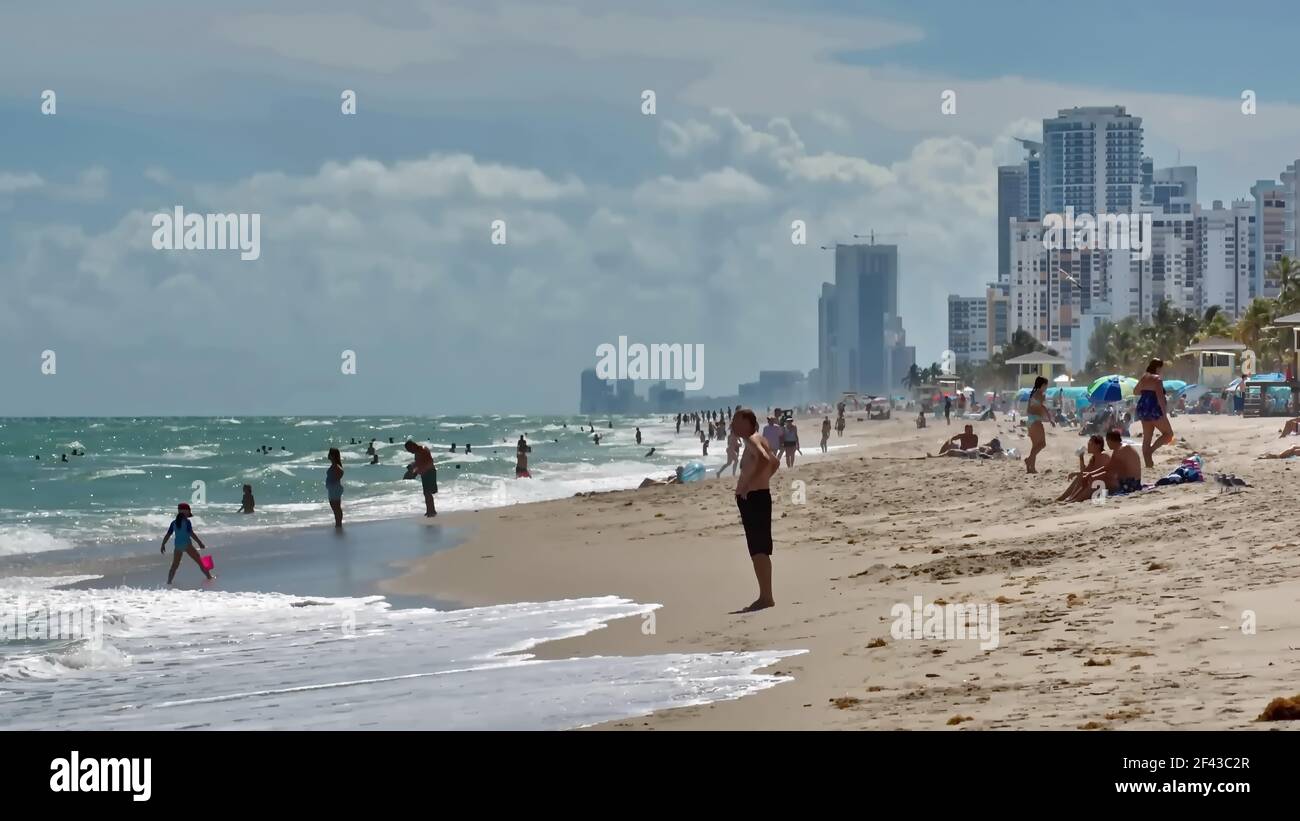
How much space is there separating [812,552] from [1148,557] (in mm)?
5069

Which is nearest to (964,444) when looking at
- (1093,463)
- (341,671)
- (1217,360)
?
(1093,463)

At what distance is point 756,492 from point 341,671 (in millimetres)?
3645

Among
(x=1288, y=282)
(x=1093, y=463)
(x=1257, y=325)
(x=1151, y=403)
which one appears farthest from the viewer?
(x=1288, y=282)

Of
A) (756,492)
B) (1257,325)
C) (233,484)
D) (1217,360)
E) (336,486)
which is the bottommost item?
(233,484)

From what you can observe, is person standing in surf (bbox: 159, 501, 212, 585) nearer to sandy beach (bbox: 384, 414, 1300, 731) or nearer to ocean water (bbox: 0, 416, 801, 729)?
ocean water (bbox: 0, 416, 801, 729)

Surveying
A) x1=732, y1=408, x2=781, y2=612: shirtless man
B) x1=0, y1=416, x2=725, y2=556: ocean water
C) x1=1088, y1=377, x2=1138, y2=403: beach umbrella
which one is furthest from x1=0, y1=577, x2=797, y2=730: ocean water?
x1=1088, y1=377, x2=1138, y2=403: beach umbrella

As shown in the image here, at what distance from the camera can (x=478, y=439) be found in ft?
400

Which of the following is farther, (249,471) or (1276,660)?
(249,471)

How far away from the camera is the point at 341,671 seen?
408 inches

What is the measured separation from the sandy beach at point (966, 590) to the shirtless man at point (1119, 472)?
45 cm

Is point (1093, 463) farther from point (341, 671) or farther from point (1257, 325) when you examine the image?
point (1257, 325)

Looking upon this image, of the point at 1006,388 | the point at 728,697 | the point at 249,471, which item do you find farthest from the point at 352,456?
the point at 1006,388

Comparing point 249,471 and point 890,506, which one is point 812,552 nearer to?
point 890,506

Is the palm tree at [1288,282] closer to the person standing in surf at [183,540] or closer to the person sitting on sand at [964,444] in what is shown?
the person sitting on sand at [964,444]
